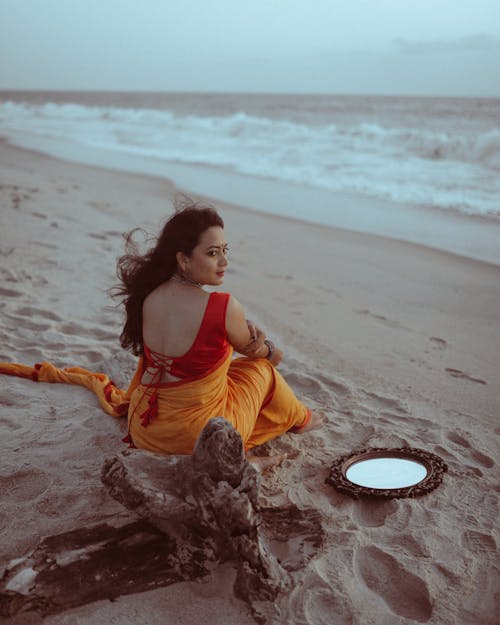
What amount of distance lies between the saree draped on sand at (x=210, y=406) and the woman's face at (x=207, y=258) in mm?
373

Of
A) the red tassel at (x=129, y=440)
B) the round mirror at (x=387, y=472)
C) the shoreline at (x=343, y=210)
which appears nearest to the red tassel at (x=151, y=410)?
the red tassel at (x=129, y=440)

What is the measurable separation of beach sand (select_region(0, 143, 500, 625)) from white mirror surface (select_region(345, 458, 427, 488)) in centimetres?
10

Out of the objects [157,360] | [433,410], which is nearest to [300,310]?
[433,410]

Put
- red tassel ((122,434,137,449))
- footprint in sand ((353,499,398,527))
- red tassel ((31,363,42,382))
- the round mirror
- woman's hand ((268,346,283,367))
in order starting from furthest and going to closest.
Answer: red tassel ((31,363,42,382)) < woman's hand ((268,346,283,367)) < red tassel ((122,434,137,449)) < the round mirror < footprint in sand ((353,499,398,527))

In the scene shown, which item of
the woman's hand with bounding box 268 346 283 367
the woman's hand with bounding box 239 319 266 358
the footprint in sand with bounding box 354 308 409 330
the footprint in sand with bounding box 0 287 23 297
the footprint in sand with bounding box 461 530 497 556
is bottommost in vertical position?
the footprint in sand with bounding box 0 287 23 297

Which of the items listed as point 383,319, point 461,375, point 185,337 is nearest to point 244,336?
point 185,337

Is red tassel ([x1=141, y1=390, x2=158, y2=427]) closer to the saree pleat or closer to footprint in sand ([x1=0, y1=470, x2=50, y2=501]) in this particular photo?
the saree pleat

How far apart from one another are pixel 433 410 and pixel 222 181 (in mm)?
8270

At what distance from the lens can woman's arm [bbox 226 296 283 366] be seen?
2.61 m

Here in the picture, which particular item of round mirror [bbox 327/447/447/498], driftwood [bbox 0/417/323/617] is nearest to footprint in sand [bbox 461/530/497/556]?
round mirror [bbox 327/447/447/498]

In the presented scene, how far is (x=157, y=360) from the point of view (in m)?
2.70

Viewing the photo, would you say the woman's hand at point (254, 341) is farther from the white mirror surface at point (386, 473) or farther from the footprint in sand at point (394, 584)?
the footprint in sand at point (394, 584)

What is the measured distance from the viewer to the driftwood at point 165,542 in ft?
6.76

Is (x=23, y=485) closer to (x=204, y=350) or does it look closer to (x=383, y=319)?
(x=204, y=350)
